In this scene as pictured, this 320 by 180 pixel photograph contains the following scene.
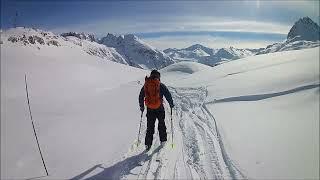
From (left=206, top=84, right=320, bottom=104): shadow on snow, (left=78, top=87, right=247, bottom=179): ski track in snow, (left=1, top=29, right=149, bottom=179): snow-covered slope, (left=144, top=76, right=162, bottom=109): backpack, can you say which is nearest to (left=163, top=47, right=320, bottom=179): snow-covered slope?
(left=206, top=84, right=320, bottom=104): shadow on snow

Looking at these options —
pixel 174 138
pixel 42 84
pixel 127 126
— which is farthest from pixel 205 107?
pixel 42 84

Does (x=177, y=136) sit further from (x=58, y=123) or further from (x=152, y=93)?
(x=58, y=123)

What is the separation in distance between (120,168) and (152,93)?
2.42 metres

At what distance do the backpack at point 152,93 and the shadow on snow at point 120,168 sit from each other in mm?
1395

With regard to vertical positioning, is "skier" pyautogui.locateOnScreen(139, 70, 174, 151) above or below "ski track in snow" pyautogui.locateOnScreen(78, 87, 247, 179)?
above

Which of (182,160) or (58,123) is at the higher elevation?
(58,123)

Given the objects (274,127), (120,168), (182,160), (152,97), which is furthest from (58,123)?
(274,127)

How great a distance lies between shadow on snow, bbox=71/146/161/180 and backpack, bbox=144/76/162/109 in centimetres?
139

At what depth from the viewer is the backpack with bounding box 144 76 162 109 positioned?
10359mm

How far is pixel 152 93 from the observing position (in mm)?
10445

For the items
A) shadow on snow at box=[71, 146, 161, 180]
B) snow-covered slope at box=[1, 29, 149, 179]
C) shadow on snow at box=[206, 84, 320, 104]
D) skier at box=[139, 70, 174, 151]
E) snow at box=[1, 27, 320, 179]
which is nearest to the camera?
shadow on snow at box=[71, 146, 161, 180]

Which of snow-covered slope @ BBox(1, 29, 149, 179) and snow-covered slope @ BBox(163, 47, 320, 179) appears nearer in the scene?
Result: snow-covered slope @ BBox(163, 47, 320, 179)

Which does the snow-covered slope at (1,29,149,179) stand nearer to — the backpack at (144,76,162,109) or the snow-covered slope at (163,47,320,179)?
the backpack at (144,76,162,109)

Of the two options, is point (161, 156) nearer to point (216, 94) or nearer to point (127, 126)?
point (127, 126)
